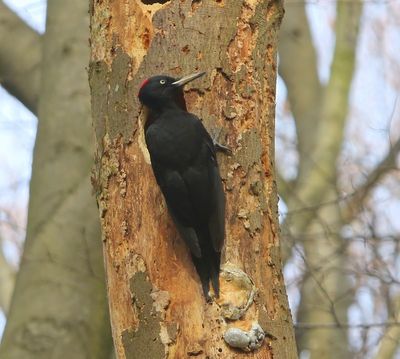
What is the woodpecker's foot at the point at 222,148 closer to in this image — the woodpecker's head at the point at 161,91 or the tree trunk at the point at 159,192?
the tree trunk at the point at 159,192

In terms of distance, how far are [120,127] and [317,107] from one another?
4.49 m

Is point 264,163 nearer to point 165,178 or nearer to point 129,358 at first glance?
point 165,178

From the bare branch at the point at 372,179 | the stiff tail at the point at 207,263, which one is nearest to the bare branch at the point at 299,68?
the bare branch at the point at 372,179

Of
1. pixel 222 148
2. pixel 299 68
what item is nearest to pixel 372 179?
pixel 299 68

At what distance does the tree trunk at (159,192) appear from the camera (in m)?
2.92

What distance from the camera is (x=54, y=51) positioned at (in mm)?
4828

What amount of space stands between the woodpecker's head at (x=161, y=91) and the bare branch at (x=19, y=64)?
2165 mm

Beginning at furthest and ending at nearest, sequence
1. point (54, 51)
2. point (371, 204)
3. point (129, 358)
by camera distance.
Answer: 1. point (371, 204)
2. point (54, 51)
3. point (129, 358)

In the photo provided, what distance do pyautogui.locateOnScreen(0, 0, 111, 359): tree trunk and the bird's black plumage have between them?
4.35 feet

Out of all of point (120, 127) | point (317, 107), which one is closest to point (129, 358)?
point (120, 127)

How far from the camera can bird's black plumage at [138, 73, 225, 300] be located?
116 inches

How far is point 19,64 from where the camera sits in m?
5.24

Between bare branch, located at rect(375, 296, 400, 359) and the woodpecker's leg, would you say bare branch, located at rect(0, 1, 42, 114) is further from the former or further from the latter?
bare branch, located at rect(375, 296, 400, 359)

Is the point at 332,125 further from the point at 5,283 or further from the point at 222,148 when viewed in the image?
the point at 222,148
